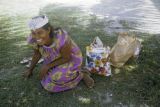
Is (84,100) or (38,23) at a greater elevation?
(38,23)

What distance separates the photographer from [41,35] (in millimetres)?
3682

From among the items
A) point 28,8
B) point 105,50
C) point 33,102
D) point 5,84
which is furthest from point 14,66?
point 28,8

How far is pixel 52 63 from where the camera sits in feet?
12.7

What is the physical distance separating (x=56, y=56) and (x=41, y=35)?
1.29 ft

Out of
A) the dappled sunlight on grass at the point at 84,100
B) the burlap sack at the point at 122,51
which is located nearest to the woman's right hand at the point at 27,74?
the dappled sunlight on grass at the point at 84,100

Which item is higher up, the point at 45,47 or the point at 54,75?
the point at 45,47

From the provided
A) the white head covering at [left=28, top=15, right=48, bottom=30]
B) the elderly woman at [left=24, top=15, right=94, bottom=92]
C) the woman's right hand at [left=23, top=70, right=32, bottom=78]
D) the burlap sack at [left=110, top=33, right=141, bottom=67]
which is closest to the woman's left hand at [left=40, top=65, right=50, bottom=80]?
the elderly woman at [left=24, top=15, right=94, bottom=92]

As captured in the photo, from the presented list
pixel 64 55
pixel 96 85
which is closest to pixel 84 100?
pixel 96 85

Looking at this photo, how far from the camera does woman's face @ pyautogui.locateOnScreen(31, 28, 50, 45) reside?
3.65m

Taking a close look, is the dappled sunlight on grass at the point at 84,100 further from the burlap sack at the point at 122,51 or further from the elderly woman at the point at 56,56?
the burlap sack at the point at 122,51

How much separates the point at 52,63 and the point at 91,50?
79 centimetres

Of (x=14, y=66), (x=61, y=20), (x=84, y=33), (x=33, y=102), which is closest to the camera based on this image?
(x=33, y=102)

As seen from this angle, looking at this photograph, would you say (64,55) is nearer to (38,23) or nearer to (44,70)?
(44,70)

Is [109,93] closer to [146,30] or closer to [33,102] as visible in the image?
[33,102]
